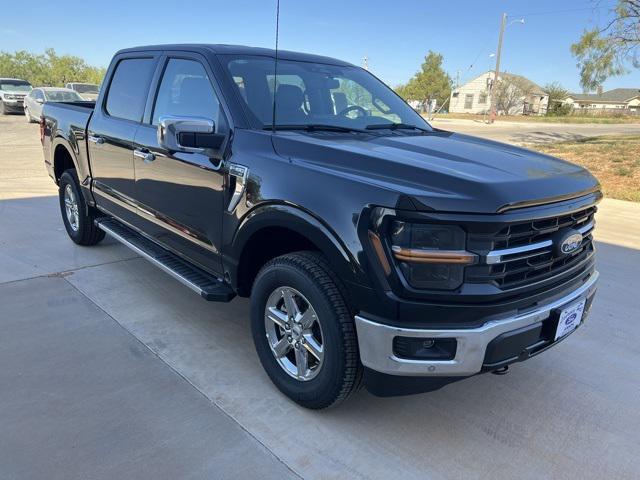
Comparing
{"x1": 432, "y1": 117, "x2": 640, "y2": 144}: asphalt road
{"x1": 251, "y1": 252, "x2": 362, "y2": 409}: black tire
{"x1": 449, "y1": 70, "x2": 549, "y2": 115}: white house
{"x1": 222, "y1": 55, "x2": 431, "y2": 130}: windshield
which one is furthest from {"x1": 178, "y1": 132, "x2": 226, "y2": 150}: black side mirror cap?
{"x1": 449, "y1": 70, "x2": 549, "y2": 115}: white house

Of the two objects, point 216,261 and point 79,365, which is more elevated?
point 216,261

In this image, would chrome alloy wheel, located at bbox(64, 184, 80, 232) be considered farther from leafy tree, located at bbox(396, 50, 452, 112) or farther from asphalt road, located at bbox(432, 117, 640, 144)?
leafy tree, located at bbox(396, 50, 452, 112)

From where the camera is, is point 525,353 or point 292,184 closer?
point 525,353

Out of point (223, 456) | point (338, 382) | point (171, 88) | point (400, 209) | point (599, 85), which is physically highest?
point (599, 85)

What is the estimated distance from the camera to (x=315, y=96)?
3.54 meters

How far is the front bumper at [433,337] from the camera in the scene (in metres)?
2.19

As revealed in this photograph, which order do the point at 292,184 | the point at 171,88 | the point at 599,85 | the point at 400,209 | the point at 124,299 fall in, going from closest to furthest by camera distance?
the point at 400,209 → the point at 292,184 → the point at 171,88 → the point at 124,299 → the point at 599,85

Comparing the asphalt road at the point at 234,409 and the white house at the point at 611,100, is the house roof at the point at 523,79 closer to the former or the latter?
→ the white house at the point at 611,100

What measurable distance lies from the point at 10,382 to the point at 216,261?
4.33 ft

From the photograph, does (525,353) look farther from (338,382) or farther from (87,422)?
(87,422)

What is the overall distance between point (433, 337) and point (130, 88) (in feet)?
11.1

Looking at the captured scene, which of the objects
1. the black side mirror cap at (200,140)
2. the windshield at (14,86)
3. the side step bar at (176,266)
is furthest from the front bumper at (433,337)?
the windshield at (14,86)

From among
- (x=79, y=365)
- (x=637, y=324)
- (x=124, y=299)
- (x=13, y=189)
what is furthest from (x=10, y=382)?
(x=13, y=189)

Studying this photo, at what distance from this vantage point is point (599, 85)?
728 inches
